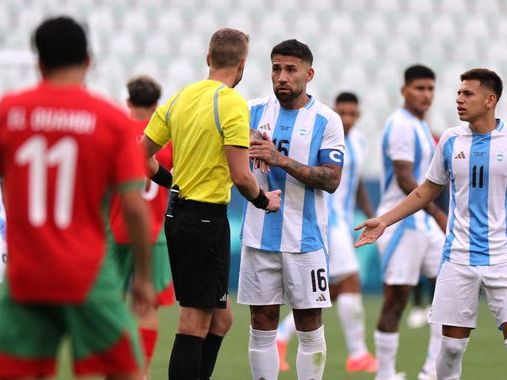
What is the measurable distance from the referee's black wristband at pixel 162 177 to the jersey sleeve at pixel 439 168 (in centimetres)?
159

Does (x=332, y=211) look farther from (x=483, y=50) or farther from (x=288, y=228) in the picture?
(x=483, y=50)

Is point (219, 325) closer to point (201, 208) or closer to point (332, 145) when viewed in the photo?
point (201, 208)

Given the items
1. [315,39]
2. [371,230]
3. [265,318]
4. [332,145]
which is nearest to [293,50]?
[332,145]

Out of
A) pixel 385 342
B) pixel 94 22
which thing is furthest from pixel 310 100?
pixel 94 22

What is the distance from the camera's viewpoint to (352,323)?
10.3 metres

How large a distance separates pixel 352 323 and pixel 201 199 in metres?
4.03

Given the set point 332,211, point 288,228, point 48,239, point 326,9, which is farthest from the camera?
point 326,9

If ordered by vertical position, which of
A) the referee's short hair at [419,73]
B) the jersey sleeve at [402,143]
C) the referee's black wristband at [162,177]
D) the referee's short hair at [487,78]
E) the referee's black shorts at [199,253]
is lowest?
the referee's black shorts at [199,253]

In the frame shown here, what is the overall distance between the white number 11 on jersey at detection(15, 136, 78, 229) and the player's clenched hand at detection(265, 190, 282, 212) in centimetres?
213

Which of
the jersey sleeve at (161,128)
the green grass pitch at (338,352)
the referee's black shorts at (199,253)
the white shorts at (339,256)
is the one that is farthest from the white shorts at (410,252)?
the jersey sleeve at (161,128)

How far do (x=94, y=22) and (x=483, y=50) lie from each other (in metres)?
6.66

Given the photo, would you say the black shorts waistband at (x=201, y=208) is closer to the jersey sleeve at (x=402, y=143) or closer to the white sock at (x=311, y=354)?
the white sock at (x=311, y=354)

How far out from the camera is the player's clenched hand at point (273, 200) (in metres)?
6.54

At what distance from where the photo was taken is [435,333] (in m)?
8.98
